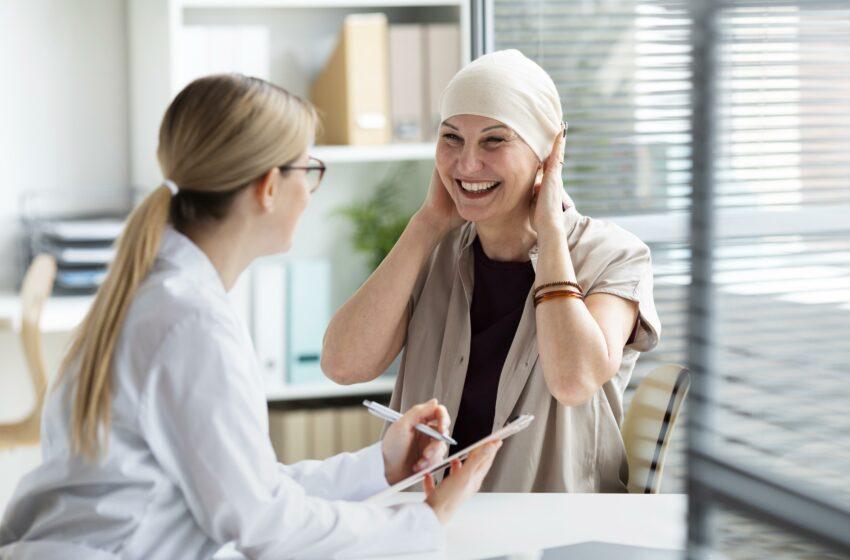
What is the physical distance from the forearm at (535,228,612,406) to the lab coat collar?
24.0 inches

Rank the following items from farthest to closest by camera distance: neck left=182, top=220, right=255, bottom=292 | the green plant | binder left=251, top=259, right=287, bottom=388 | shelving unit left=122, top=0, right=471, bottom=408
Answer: the green plant → shelving unit left=122, top=0, right=471, bottom=408 → binder left=251, top=259, right=287, bottom=388 → neck left=182, top=220, right=255, bottom=292

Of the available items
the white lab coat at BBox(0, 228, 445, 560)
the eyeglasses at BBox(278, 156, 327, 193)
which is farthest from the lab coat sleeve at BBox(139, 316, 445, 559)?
the eyeglasses at BBox(278, 156, 327, 193)

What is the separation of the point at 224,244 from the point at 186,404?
23 cm

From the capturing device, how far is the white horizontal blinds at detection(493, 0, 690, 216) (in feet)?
8.59

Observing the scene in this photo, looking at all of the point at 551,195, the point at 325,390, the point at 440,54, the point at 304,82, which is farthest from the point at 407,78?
the point at 551,195

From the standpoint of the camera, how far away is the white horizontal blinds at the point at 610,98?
2.62 m

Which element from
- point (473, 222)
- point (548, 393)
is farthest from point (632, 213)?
point (548, 393)

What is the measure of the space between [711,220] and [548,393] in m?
1.25

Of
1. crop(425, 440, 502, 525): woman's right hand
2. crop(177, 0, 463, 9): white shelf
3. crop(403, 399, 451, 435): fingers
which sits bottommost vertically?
crop(425, 440, 502, 525): woman's right hand

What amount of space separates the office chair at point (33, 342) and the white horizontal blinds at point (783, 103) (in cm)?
242

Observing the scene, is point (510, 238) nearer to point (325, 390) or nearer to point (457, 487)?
point (457, 487)

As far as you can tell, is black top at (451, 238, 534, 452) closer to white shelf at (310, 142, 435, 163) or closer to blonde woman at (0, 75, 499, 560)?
blonde woman at (0, 75, 499, 560)

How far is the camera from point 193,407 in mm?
1022

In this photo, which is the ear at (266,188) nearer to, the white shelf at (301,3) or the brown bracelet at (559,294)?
the brown bracelet at (559,294)
